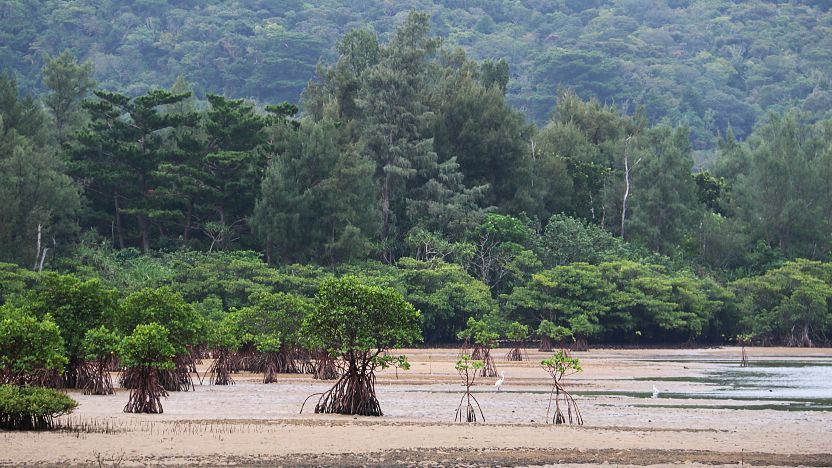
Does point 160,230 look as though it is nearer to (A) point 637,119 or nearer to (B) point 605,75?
(A) point 637,119

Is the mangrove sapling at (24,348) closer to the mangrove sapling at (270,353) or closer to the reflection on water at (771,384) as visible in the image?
the mangrove sapling at (270,353)

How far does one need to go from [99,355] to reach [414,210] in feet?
137

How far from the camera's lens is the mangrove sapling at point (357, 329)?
2391 cm

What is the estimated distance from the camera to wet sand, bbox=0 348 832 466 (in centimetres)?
1834

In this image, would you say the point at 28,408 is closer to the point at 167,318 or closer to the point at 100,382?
the point at 100,382

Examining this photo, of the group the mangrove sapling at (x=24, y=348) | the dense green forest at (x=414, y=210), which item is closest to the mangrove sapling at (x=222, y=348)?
the mangrove sapling at (x=24, y=348)

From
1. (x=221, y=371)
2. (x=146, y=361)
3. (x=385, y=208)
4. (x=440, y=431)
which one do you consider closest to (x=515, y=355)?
(x=221, y=371)

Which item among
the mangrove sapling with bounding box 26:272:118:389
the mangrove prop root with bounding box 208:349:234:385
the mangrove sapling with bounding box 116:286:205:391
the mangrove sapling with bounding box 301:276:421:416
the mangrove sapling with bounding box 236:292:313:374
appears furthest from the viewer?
the mangrove sapling with bounding box 236:292:313:374

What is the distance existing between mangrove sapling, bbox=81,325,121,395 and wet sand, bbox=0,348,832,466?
1.86ft

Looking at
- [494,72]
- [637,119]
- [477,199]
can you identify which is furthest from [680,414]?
[637,119]

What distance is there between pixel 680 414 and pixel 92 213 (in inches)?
1687

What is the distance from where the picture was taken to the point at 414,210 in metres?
69.1

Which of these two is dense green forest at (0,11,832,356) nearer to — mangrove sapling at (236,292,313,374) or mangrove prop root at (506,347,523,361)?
mangrove prop root at (506,347,523,361)

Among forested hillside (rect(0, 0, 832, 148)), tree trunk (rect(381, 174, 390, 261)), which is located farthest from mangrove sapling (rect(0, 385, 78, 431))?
forested hillside (rect(0, 0, 832, 148))
